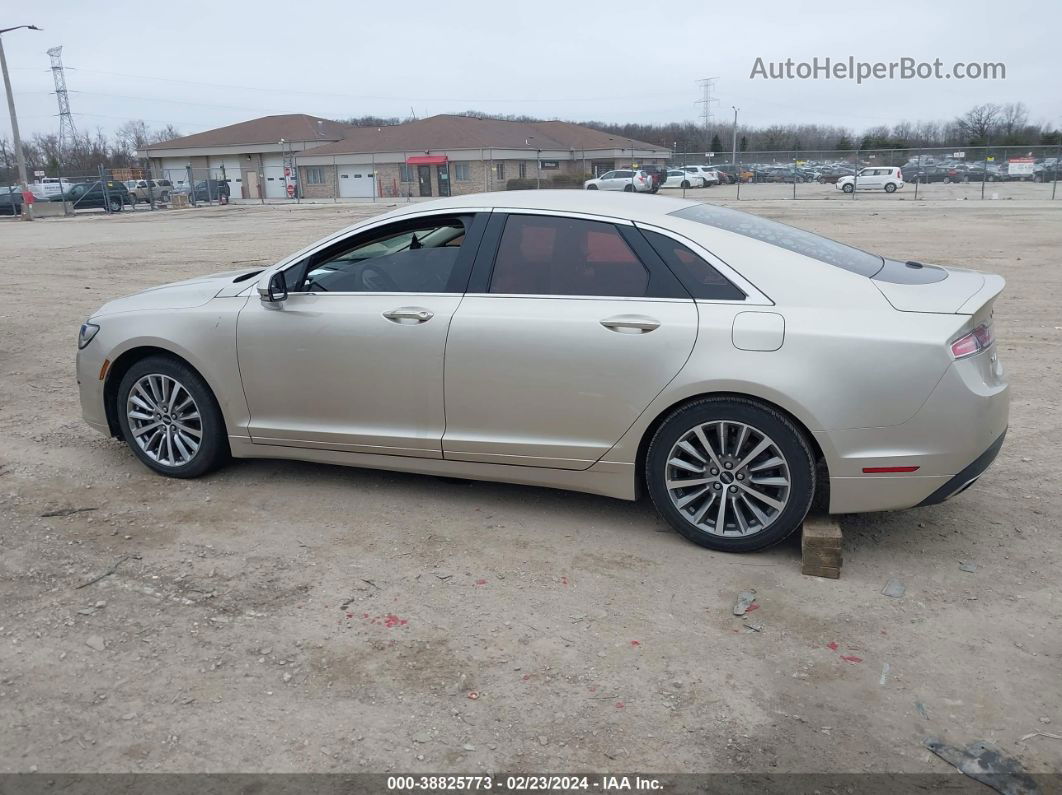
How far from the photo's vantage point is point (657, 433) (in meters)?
4.38

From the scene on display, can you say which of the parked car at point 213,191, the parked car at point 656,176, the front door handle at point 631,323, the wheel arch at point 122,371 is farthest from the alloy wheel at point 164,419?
the parked car at point 213,191

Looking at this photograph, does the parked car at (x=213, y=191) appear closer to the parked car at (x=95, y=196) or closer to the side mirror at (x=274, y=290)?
the parked car at (x=95, y=196)

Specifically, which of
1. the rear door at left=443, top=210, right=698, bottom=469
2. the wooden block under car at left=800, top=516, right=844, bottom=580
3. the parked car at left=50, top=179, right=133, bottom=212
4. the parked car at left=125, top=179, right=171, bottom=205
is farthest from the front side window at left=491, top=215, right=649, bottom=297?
the parked car at left=125, top=179, right=171, bottom=205

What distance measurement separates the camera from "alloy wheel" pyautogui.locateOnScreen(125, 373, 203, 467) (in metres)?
5.36

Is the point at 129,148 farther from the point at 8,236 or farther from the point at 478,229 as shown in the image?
the point at 478,229

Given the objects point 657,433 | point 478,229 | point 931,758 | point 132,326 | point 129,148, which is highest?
point 129,148

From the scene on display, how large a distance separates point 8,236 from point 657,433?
98.2 ft

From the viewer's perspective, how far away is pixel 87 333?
5566 mm

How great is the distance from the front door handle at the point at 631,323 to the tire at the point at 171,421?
96.9 inches

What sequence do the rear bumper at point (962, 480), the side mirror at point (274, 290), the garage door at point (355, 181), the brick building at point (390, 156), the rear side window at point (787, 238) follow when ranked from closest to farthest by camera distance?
the rear bumper at point (962, 480) < the rear side window at point (787, 238) < the side mirror at point (274, 290) < the brick building at point (390, 156) < the garage door at point (355, 181)

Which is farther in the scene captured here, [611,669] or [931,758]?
[611,669]

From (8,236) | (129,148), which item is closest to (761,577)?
(8,236)

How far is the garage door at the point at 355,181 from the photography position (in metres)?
64.6

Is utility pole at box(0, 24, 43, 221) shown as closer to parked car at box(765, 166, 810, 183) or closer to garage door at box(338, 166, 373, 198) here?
garage door at box(338, 166, 373, 198)
